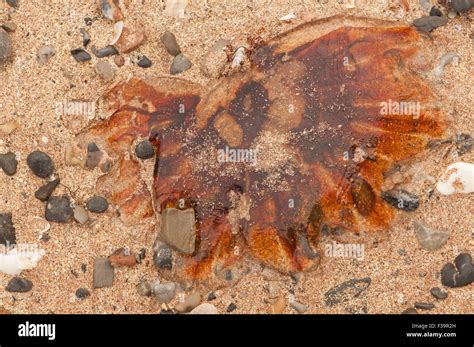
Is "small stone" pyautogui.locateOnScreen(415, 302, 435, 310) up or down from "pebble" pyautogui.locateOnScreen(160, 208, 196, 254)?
down

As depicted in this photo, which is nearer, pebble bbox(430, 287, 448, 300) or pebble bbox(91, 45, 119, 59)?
pebble bbox(430, 287, 448, 300)

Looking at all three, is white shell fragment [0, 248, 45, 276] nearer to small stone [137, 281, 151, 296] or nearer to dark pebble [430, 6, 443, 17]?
small stone [137, 281, 151, 296]

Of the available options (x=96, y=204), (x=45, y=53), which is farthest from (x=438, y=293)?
(x=45, y=53)

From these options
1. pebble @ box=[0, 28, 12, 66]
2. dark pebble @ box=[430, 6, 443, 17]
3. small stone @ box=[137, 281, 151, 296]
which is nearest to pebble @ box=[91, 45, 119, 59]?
pebble @ box=[0, 28, 12, 66]

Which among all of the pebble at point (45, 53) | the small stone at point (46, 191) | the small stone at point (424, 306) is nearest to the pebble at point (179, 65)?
the pebble at point (45, 53)

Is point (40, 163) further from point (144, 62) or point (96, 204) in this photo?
point (144, 62)

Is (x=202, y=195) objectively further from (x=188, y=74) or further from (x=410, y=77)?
(x=410, y=77)

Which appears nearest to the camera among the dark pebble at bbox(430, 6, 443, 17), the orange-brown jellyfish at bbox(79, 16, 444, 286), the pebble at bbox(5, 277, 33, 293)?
the orange-brown jellyfish at bbox(79, 16, 444, 286)
